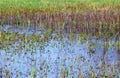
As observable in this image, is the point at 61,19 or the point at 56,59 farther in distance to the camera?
the point at 61,19

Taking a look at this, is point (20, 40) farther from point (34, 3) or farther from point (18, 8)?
point (34, 3)

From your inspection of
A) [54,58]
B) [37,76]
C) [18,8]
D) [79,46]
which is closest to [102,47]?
[79,46]

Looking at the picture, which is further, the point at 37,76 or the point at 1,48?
the point at 1,48

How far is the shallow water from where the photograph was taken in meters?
11.0

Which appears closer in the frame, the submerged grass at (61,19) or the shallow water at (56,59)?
the shallow water at (56,59)

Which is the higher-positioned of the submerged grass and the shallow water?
the shallow water

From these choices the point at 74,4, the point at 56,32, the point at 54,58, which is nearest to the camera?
the point at 54,58

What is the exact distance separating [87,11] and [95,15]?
4.69 ft

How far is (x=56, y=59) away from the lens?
1237 centimetres

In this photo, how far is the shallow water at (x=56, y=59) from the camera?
36.2 feet

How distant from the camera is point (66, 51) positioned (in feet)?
44.4

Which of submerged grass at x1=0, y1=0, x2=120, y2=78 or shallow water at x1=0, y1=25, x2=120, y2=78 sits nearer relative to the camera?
shallow water at x1=0, y1=25, x2=120, y2=78

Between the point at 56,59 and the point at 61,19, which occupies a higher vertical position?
the point at 56,59

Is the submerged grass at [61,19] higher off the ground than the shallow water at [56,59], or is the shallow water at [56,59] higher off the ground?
the shallow water at [56,59]
